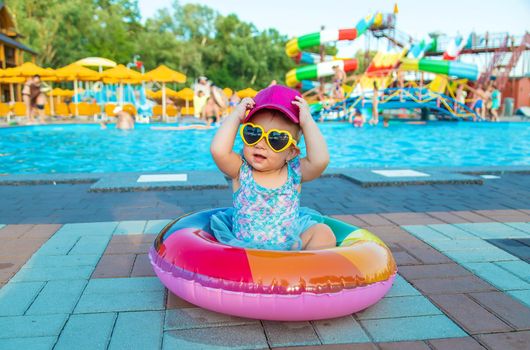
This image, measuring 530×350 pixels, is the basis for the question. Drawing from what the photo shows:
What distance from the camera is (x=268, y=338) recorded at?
2088 millimetres

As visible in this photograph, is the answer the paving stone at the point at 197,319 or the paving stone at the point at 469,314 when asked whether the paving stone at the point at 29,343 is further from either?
the paving stone at the point at 469,314

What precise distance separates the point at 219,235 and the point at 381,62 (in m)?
21.0

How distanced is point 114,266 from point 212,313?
959 millimetres

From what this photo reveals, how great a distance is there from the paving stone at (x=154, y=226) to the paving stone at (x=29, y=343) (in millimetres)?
1830

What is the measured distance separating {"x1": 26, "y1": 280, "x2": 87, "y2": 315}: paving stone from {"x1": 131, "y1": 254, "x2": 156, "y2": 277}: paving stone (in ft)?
1.06

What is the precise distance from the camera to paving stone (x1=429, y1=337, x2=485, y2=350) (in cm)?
198

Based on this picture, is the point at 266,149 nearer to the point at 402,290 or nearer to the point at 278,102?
the point at 278,102

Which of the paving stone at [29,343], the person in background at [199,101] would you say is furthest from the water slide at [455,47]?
the paving stone at [29,343]

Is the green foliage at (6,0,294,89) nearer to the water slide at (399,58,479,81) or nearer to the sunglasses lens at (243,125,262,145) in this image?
the water slide at (399,58,479,81)

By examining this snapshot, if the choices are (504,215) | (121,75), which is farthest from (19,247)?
(121,75)

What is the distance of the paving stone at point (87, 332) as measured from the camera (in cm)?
197

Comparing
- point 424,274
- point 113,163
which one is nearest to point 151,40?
point 113,163

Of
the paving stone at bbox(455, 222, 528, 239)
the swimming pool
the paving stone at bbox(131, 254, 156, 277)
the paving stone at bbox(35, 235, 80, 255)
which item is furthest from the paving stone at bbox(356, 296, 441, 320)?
the swimming pool

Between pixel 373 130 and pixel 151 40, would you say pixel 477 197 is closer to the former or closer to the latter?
pixel 373 130
